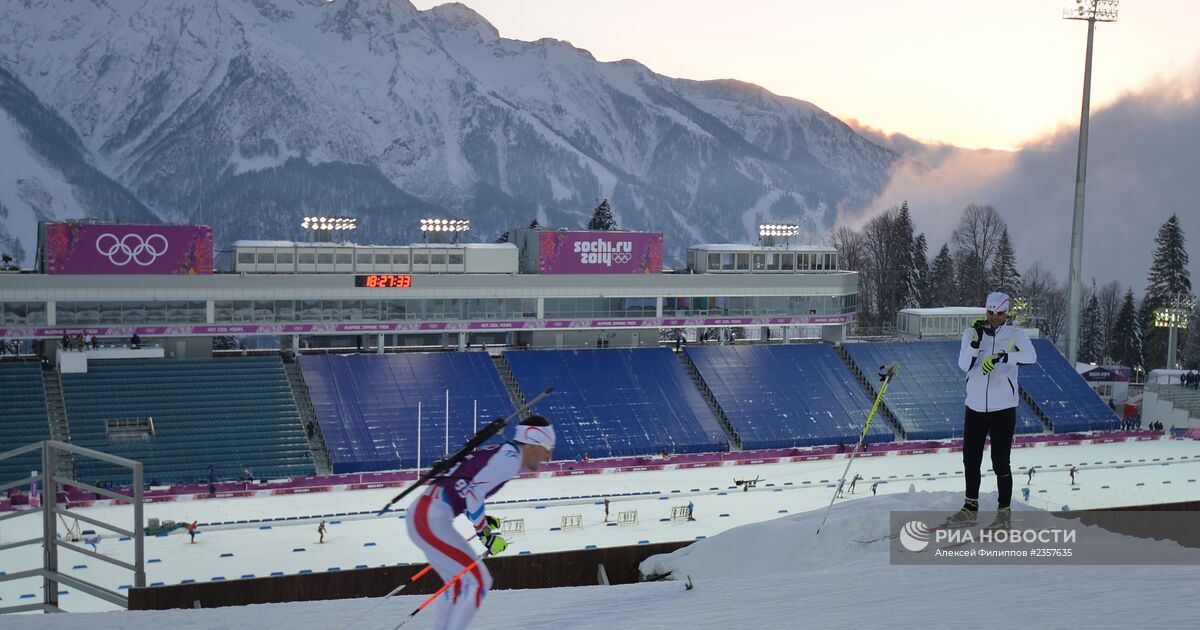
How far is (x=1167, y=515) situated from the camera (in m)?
14.8

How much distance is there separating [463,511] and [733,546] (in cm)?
647

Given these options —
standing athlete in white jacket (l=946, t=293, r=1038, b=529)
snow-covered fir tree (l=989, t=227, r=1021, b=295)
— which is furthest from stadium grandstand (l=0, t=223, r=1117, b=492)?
snow-covered fir tree (l=989, t=227, r=1021, b=295)

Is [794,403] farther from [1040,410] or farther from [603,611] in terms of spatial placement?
[603,611]

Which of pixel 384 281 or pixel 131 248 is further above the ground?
pixel 131 248

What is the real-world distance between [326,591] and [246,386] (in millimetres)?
28466

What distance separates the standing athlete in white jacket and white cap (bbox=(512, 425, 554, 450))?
5799mm

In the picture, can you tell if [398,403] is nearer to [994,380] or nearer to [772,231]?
[772,231]

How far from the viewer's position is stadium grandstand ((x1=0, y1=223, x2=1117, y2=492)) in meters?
39.4

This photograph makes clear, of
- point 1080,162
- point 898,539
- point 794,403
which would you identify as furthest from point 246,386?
point 1080,162

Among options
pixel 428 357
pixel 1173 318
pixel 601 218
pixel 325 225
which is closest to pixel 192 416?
pixel 428 357

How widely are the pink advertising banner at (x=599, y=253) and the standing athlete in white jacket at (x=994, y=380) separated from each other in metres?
38.6

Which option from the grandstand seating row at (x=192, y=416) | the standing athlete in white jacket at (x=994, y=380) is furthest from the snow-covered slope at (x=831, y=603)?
the grandstand seating row at (x=192, y=416)

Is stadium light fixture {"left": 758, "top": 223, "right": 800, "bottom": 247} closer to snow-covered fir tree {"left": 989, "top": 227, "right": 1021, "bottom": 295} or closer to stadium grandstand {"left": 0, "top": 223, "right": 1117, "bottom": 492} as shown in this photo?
stadium grandstand {"left": 0, "top": 223, "right": 1117, "bottom": 492}

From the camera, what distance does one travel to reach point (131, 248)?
4347 centimetres
